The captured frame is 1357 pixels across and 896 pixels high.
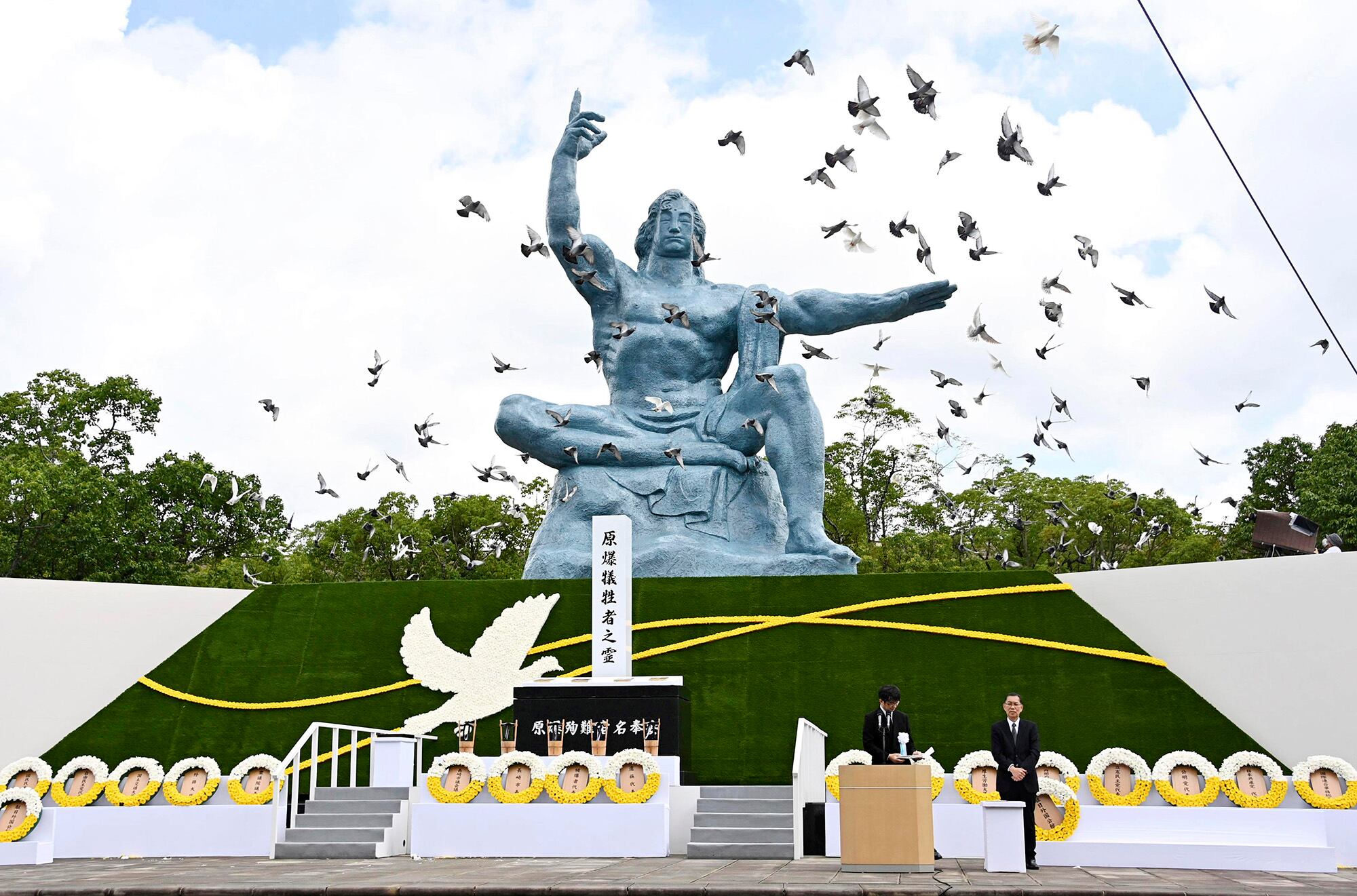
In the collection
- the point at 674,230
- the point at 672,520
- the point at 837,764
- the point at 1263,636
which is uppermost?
the point at 674,230

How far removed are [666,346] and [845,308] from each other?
1.79 meters

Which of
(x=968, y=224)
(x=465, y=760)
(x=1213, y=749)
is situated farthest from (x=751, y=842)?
(x=968, y=224)

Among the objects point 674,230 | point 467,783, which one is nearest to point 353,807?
point 467,783

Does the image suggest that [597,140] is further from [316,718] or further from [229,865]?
[229,865]

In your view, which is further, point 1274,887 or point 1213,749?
point 1213,749

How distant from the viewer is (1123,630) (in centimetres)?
1075

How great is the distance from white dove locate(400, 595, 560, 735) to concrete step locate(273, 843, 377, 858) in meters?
1.78

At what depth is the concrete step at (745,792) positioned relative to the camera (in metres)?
9.45

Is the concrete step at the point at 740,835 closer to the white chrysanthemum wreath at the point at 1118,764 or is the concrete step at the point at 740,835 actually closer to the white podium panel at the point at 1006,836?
the white podium panel at the point at 1006,836

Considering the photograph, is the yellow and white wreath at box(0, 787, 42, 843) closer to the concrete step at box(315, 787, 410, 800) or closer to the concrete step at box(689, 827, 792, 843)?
the concrete step at box(315, 787, 410, 800)

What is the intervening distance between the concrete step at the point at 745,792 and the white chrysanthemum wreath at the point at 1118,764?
7.00 feet

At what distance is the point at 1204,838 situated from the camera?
8125 mm

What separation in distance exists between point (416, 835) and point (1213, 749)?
591cm

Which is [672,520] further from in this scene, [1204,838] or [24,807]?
[24,807]
